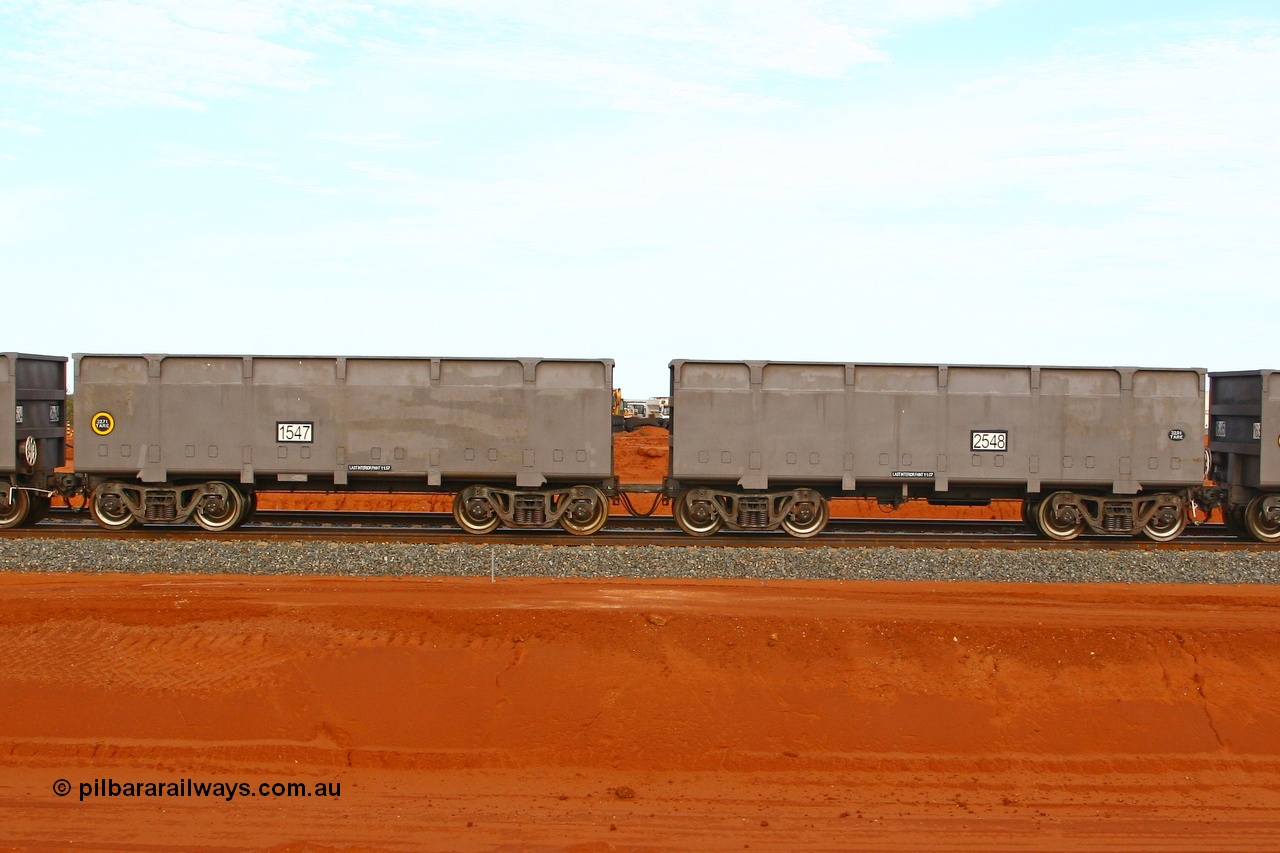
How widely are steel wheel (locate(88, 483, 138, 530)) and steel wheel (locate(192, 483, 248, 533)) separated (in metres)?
1.17

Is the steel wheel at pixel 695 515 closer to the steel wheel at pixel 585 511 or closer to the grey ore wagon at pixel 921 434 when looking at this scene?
the grey ore wagon at pixel 921 434

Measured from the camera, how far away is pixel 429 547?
14.0m

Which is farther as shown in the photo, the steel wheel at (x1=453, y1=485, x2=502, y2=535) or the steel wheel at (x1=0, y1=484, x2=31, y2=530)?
the steel wheel at (x1=0, y1=484, x2=31, y2=530)

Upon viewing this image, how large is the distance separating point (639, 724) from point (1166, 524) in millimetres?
12049

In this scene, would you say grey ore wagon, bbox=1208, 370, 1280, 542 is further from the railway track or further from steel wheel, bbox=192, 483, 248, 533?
steel wheel, bbox=192, 483, 248, 533

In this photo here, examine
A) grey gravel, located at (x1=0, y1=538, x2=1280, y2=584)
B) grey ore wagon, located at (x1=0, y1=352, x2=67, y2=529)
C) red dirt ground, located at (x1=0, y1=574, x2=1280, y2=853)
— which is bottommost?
red dirt ground, located at (x1=0, y1=574, x2=1280, y2=853)

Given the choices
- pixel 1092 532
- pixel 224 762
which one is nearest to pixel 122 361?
pixel 224 762

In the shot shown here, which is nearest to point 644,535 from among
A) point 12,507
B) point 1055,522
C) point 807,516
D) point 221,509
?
point 807,516

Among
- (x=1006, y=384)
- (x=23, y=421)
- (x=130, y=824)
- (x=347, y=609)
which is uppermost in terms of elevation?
(x=1006, y=384)

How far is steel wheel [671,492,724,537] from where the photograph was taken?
52.2 feet

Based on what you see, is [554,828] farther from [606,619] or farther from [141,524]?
[141,524]

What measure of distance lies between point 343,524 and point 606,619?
8939mm

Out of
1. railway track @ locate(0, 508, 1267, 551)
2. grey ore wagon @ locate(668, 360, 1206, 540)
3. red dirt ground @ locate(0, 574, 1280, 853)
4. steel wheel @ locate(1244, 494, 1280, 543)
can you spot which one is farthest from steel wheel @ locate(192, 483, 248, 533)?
steel wheel @ locate(1244, 494, 1280, 543)

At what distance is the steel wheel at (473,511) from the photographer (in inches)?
627
